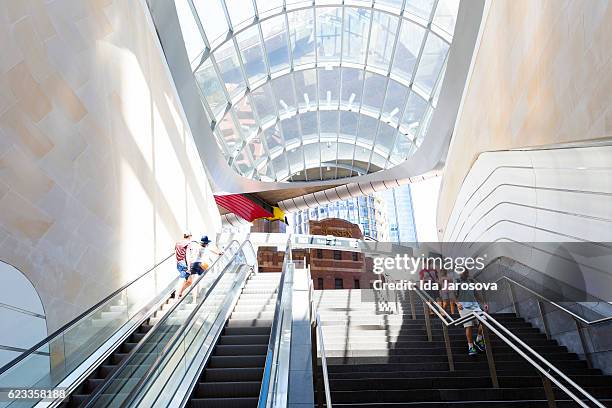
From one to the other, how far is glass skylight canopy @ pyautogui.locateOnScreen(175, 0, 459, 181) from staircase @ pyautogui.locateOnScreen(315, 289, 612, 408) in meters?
8.19

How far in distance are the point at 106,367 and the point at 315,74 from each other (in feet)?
53.6

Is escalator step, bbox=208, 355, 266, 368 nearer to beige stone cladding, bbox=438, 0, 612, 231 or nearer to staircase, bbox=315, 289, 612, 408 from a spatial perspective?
staircase, bbox=315, 289, 612, 408

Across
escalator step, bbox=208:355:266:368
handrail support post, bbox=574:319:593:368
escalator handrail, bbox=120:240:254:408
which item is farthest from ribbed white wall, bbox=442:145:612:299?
escalator handrail, bbox=120:240:254:408

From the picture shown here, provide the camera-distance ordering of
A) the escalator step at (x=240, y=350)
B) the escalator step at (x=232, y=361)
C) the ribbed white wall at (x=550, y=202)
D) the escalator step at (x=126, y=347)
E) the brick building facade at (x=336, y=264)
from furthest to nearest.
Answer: the brick building facade at (x=336, y=264) < the escalator step at (x=240, y=350) < the escalator step at (x=126, y=347) < the escalator step at (x=232, y=361) < the ribbed white wall at (x=550, y=202)

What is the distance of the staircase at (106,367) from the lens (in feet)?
15.2

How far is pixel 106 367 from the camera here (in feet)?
17.8

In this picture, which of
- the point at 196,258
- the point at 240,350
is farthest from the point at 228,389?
the point at 196,258

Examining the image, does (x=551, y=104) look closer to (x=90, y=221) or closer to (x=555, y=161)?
(x=555, y=161)

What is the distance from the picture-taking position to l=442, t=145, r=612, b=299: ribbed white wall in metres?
4.94

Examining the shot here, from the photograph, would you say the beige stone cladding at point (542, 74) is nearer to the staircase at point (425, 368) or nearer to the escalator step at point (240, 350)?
the staircase at point (425, 368)

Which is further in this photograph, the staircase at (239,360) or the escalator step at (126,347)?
the escalator step at (126,347)

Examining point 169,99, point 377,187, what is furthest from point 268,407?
point 377,187

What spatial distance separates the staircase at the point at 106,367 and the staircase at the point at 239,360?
757mm

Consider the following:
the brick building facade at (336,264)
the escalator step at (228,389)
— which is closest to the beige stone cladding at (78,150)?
the escalator step at (228,389)
